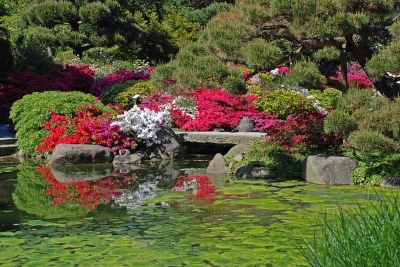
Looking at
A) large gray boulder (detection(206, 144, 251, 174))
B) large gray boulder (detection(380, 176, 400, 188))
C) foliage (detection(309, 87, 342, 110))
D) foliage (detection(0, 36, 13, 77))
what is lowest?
large gray boulder (detection(380, 176, 400, 188))

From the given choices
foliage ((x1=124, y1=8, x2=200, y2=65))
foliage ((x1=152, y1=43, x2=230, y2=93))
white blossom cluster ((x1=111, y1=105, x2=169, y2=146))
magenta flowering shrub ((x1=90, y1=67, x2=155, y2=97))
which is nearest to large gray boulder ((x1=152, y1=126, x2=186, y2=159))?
white blossom cluster ((x1=111, y1=105, x2=169, y2=146))

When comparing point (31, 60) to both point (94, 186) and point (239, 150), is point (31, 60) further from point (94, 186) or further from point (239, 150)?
point (94, 186)

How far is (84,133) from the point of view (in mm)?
13078

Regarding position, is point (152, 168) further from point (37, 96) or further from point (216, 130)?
point (37, 96)

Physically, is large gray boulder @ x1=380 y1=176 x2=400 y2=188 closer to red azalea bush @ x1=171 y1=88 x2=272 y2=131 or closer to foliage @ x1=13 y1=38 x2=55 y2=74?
red azalea bush @ x1=171 y1=88 x2=272 y2=131

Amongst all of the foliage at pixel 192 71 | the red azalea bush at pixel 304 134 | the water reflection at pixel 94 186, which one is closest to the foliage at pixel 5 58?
the water reflection at pixel 94 186

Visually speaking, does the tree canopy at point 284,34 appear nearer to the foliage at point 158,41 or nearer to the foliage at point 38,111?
the foliage at point 38,111

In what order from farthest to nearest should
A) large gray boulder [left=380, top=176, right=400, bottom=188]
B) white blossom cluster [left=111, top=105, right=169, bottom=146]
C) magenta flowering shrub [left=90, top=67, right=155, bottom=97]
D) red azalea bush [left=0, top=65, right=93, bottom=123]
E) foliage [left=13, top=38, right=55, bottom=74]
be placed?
magenta flowering shrub [left=90, top=67, right=155, bottom=97] < foliage [left=13, top=38, right=55, bottom=74] < red azalea bush [left=0, top=65, right=93, bottom=123] < white blossom cluster [left=111, top=105, right=169, bottom=146] < large gray boulder [left=380, top=176, right=400, bottom=188]

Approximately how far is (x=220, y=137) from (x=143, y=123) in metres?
1.51

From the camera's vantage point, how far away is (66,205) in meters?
8.26

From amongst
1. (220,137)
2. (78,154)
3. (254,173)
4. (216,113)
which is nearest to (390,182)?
(254,173)

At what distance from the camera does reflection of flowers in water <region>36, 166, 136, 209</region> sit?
337 inches

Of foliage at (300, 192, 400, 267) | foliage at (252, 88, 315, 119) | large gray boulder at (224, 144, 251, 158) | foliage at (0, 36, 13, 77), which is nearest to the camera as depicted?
foliage at (300, 192, 400, 267)

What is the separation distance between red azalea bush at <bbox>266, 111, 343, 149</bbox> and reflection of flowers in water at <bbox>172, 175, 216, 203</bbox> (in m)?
1.58
